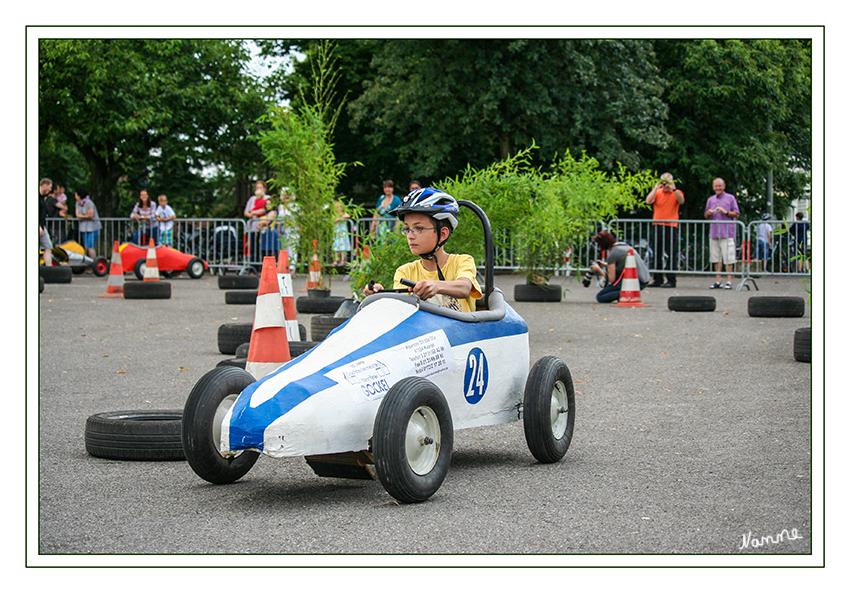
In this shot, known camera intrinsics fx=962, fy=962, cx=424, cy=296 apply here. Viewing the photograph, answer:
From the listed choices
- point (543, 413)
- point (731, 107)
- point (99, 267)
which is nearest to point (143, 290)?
point (99, 267)

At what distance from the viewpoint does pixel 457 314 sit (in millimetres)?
4910

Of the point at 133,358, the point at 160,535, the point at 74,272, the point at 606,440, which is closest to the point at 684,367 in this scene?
the point at 606,440

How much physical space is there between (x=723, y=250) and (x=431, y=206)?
50.9 ft

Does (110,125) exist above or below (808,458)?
above

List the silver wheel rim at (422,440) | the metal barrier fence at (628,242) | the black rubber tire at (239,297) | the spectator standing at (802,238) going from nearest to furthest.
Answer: the silver wheel rim at (422,440)
the black rubber tire at (239,297)
the metal barrier fence at (628,242)
the spectator standing at (802,238)

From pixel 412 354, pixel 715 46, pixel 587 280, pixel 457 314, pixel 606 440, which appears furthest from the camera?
pixel 715 46

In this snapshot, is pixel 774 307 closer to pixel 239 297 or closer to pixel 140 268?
pixel 239 297

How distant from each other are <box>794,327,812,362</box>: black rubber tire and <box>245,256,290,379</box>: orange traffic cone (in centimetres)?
492

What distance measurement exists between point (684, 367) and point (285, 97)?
31.3 metres

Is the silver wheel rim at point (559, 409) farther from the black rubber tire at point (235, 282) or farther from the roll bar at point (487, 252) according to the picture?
the black rubber tire at point (235, 282)

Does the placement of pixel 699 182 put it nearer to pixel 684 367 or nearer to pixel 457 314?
pixel 684 367

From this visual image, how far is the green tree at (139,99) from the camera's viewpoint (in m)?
28.1

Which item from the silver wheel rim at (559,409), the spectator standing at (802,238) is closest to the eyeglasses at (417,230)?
the silver wheel rim at (559,409)

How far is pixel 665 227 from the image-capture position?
21.1m
